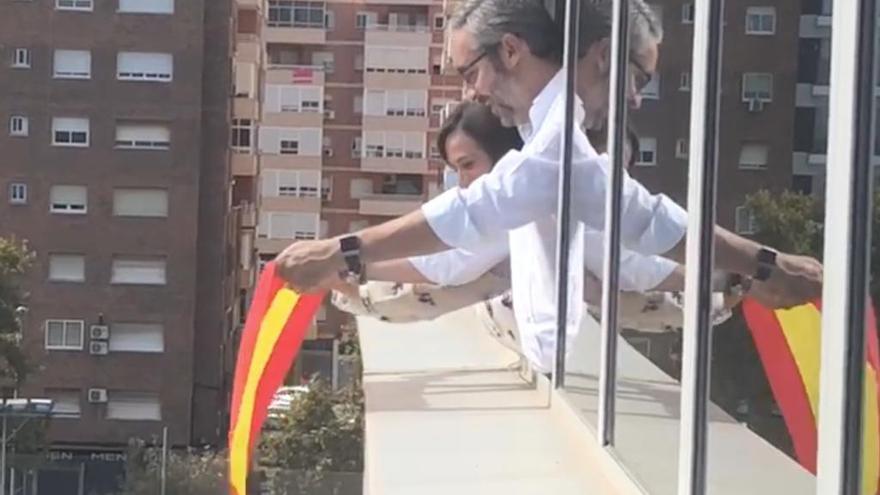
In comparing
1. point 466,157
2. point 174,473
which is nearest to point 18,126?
point 174,473

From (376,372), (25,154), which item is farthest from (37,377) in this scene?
(376,372)

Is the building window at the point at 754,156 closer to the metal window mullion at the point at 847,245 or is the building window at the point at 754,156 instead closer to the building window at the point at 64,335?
the metal window mullion at the point at 847,245

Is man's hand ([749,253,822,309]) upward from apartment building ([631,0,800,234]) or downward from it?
downward

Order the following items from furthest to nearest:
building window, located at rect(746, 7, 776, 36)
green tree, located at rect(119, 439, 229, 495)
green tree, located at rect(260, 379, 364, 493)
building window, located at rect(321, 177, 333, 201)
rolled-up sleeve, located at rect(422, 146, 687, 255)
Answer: building window, located at rect(321, 177, 333, 201), green tree, located at rect(119, 439, 229, 495), green tree, located at rect(260, 379, 364, 493), rolled-up sleeve, located at rect(422, 146, 687, 255), building window, located at rect(746, 7, 776, 36)

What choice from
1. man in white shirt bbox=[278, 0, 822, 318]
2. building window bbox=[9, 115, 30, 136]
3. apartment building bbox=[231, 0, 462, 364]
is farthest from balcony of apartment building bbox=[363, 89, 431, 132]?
man in white shirt bbox=[278, 0, 822, 318]

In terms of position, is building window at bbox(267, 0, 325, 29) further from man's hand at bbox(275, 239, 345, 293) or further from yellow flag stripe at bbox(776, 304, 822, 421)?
yellow flag stripe at bbox(776, 304, 822, 421)

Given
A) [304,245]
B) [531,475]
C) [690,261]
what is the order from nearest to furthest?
[690,261] < [531,475] < [304,245]

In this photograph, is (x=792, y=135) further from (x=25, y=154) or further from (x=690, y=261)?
(x=25, y=154)
